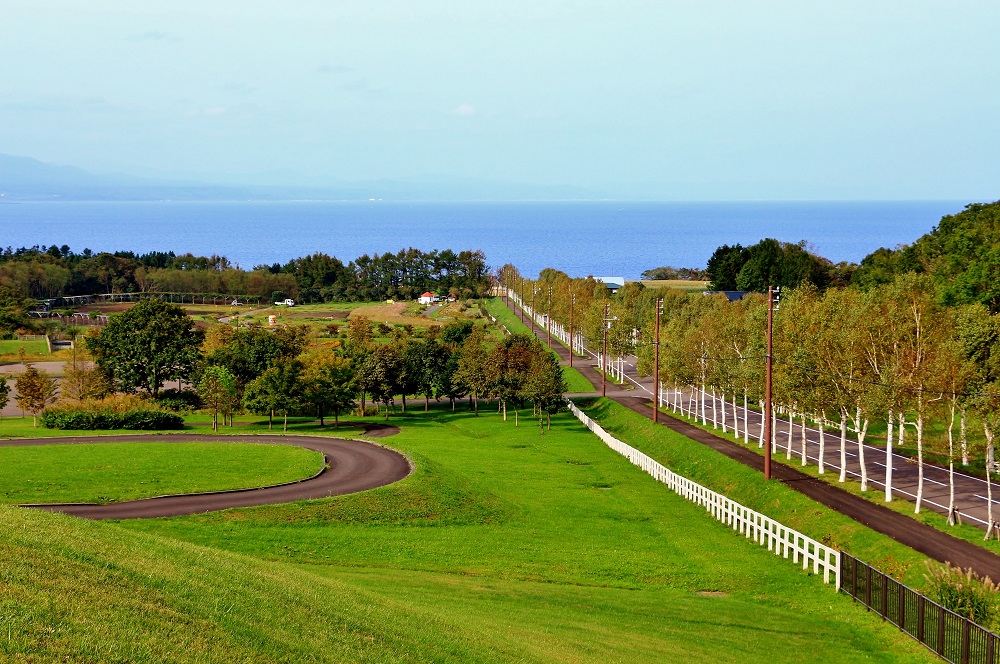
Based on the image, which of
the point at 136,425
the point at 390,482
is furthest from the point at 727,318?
the point at 136,425

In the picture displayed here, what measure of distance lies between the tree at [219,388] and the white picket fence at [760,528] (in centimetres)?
2883

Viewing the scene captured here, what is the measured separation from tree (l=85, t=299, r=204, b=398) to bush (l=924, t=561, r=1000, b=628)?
186ft

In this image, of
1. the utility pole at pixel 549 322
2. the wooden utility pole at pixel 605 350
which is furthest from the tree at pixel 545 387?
the utility pole at pixel 549 322

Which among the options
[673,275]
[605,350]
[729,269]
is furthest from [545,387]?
[673,275]

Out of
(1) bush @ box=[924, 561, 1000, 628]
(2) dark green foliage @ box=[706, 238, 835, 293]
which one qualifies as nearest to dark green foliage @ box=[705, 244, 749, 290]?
(2) dark green foliage @ box=[706, 238, 835, 293]

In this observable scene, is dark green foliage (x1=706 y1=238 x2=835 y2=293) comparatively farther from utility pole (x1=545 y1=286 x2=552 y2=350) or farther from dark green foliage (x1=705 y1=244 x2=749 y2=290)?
utility pole (x1=545 y1=286 x2=552 y2=350)

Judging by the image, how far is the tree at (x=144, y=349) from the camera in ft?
221

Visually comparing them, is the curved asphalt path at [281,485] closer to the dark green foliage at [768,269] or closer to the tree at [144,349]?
the tree at [144,349]

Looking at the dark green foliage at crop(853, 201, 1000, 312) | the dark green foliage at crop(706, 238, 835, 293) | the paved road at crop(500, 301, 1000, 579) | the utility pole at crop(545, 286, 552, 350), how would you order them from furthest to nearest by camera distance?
1. the dark green foliage at crop(706, 238, 835, 293)
2. the utility pole at crop(545, 286, 552, 350)
3. the dark green foliage at crop(853, 201, 1000, 312)
4. the paved road at crop(500, 301, 1000, 579)

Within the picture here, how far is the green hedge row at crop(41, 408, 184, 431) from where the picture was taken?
2175 inches

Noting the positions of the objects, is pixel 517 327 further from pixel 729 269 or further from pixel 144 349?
pixel 144 349

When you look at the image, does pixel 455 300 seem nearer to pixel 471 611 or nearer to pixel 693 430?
pixel 693 430

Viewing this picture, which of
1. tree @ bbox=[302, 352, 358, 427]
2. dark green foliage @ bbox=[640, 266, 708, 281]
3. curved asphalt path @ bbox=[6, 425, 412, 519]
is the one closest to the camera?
curved asphalt path @ bbox=[6, 425, 412, 519]

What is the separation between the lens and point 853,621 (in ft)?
83.0
